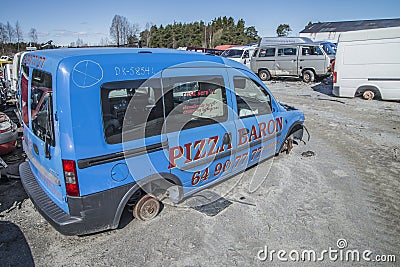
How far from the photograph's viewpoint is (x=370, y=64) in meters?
11.3

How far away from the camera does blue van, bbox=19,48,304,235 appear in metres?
2.63

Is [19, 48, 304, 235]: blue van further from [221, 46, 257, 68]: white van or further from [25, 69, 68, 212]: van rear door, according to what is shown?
[221, 46, 257, 68]: white van

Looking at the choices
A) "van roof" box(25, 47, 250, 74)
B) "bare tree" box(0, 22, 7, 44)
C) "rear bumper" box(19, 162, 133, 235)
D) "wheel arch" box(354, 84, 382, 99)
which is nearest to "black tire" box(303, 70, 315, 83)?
"wheel arch" box(354, 84, 382, 99)

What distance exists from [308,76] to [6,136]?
49.4 ft

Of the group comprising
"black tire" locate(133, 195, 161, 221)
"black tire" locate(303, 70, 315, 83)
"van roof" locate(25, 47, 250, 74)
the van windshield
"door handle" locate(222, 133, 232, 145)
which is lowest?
"black tire" locate(133, 195, 161, 221)

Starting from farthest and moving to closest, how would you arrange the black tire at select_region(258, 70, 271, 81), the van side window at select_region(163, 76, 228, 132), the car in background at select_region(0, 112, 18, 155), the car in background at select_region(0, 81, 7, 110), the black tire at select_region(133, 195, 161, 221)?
the black tire at select_region(258, 70, 271, 81)
the car in background at select_region(0, 81, 7, 110)
the car in background at select_region(0, 112, 18, 155)
the black tire at select_region(133, 195, 161, 221)
the van side window at select_region(163, 76, 228, 132)

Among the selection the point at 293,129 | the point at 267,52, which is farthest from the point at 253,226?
the point at 267,52

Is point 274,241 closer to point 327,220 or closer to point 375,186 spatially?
point 327,220

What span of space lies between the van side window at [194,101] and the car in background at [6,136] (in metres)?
4.07

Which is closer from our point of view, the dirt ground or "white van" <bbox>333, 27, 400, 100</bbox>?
the dirt ground

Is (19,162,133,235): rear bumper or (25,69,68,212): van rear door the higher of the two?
(25,69,68,212): van rear door

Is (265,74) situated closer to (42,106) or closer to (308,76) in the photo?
(308,76)

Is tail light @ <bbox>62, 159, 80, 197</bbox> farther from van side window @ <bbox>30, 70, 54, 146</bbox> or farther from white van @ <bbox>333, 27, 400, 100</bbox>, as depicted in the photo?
white van @ <bbox>333, 27, 400, 100</bbox>

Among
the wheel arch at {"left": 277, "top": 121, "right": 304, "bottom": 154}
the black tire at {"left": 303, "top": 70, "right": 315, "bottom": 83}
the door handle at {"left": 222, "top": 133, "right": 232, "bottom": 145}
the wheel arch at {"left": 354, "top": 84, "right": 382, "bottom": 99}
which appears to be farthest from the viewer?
the black tire at {"left": 303, "top": 70, "right": 315, "bottom": 83}
